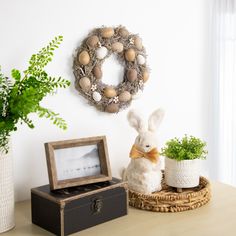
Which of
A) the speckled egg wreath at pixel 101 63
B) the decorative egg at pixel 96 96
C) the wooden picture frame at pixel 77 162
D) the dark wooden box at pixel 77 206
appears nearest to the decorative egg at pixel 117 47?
the speckled egg wreath at pixel 101 63

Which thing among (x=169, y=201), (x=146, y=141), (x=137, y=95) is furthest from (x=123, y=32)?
(x=169, y=201)

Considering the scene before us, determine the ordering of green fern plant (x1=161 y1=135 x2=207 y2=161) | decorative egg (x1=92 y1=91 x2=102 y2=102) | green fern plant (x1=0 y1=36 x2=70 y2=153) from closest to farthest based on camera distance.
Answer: green fern plant (x1=0 y1=36 x2=70 y2=153), green fern plant (x1=161 y1=135 x2=207 y2=161), decorative egg (x1=92 y1=91 x2=102 y2=102)

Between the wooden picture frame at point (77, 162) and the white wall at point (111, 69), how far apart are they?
223 millimetres

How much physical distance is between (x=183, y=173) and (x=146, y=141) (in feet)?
0.68

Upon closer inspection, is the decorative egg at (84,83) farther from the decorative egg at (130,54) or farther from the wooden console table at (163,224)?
the wooden console table at (163,224)

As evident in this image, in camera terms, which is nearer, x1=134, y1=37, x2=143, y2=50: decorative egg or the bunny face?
the bunny face

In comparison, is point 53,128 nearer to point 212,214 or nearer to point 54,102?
point 54,102

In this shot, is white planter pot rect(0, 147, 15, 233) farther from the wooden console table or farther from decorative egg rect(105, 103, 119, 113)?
decorative egg rect(105, 103, 119, 113)

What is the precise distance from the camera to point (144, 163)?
5.49 ft

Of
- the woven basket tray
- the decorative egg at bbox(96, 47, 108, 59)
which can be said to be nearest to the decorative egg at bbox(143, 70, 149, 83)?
the decorative egg at bbox(96, 47, 108, 59)

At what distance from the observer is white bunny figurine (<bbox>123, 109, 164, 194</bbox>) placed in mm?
1678

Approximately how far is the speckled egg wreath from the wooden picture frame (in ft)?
0.91

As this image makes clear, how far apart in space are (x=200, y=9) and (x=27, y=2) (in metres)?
1.01

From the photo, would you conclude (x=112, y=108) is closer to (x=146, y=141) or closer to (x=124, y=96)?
(x=124, y=96)
